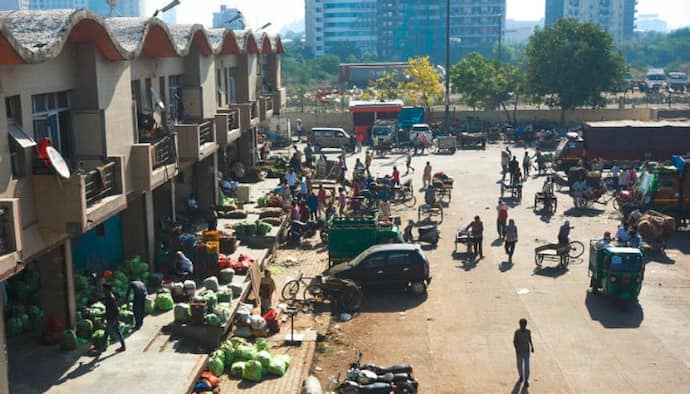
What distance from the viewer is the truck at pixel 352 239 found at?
22188mm

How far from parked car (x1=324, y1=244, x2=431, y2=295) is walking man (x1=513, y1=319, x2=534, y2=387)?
5.64m

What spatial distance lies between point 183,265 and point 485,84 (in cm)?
4563

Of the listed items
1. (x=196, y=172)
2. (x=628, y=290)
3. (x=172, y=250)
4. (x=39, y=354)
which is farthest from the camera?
(x=196, y=172)

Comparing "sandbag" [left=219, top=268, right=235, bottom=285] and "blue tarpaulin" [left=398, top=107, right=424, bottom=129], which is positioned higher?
"blue tarpaulin" [left=398, top=107, right=424, bottom=129]

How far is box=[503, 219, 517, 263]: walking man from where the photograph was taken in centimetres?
2347

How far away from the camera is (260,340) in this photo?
56.1 feet

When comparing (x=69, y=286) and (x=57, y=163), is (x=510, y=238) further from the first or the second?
(x=57, y=163)

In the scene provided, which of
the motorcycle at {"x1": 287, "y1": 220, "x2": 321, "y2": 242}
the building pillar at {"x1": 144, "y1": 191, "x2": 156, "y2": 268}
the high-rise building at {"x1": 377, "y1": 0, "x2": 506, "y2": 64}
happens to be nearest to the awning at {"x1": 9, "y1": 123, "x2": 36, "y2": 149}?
the building pillar at {"x1": 144, "y1": 191, "x2": 156, "y2": 268}

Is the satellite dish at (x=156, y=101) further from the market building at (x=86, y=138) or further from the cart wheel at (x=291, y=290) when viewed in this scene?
the cart wheel at (x=291, y=290)

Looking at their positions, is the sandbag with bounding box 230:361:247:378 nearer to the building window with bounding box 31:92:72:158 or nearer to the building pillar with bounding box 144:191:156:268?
the building window with bounding box 31:92:72:158

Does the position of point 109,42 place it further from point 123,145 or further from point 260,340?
point 260,340

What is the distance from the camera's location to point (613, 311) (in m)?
19.2

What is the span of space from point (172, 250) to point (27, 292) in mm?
4861

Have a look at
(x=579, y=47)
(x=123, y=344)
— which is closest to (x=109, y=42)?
(x=123, y=344)
